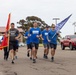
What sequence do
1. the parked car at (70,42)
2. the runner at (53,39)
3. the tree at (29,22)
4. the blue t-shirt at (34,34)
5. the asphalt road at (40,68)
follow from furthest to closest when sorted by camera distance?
the tree at (29,22) < the parked car at (70,42) < the runner at (53,39) < the blue t-shirt at (34,34) < the asphalt road at (40,68)


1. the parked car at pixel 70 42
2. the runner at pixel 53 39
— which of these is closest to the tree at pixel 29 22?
the parked car at pixel 70 42

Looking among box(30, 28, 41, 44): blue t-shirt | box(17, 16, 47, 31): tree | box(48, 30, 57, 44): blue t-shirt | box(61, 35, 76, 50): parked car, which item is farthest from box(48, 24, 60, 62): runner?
box(17, 16, 47, 31): tree

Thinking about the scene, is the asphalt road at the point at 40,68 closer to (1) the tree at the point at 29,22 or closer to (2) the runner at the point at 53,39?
(2) the runner at the point at 53,39

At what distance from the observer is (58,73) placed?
478 inches

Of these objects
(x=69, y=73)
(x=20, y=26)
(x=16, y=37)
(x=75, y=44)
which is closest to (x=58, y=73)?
(x=69, y=73)

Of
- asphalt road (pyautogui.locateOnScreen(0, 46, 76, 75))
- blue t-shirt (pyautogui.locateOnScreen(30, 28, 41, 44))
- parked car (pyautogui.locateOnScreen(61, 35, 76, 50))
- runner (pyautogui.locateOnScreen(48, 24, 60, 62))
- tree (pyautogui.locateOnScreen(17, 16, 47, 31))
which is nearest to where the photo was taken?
asphalt road (pyautogui.locateOnScreen(0, 46, 76, 75))

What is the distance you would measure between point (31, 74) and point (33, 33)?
525cm

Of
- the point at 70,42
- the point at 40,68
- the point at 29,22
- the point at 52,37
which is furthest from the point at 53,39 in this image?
the point at 29,22

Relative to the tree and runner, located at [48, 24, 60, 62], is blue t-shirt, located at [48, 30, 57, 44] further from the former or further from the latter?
the tree

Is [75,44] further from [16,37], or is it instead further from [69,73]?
[69,73]

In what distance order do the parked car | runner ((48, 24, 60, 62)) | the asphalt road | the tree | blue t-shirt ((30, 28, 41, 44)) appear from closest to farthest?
the asphalt road < blue t-shirt ((30, 28, 41, 44)) < runner ((48, 24, 60, 62)) < the parked car < the tree

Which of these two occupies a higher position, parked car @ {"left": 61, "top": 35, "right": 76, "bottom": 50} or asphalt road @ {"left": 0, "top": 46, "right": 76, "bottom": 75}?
parked car @ {"left": 61, "top": 35, "right": 76, "bottom": 50}

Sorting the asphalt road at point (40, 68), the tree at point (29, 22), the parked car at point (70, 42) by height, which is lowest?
the asphalt road at point (40, 68)

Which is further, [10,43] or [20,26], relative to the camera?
[20,26]
